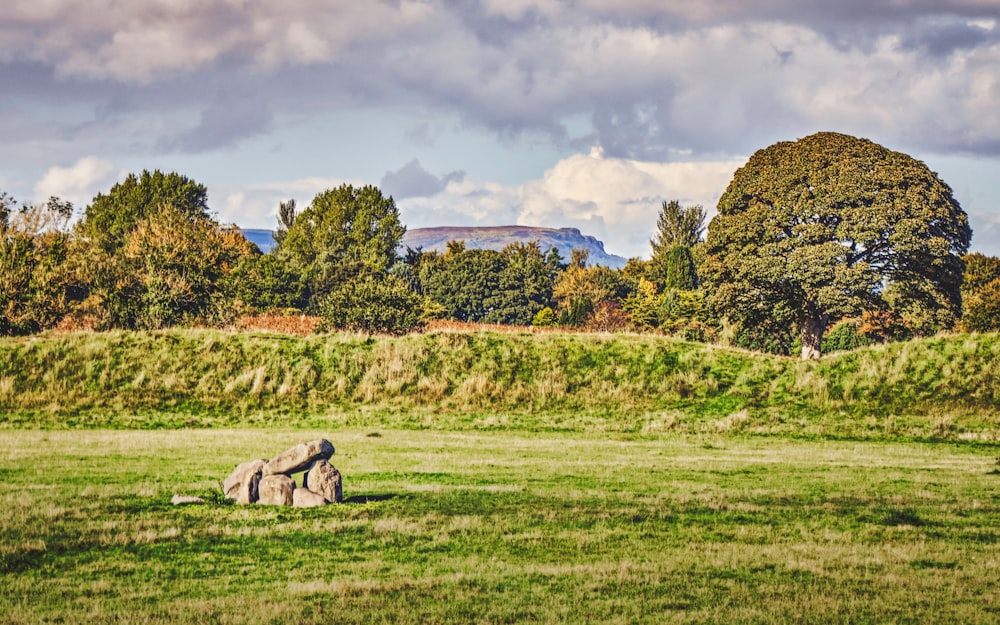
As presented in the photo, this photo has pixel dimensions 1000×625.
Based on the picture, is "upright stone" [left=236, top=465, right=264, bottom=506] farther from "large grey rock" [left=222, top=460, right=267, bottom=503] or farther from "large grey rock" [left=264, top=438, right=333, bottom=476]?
"large grey rock" [left=264, top=438, right=333, bottom=476]

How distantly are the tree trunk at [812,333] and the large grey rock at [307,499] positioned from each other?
168ft

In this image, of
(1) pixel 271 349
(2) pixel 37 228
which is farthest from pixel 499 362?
(2) pixel 37 228

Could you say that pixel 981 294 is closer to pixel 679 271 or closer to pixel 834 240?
pixel 679 271

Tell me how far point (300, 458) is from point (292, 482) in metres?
0.53

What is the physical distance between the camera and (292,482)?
1952cm

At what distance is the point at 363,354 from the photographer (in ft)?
155

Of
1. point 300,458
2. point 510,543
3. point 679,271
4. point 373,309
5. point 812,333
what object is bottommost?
point 510,543

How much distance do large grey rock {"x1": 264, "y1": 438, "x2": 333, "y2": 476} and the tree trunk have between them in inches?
2003

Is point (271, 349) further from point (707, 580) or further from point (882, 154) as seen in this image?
point (882, 154)

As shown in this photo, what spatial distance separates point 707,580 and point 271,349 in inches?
1439

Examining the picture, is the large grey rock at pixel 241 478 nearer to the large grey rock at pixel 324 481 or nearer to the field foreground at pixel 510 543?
the field foreground at pixel 510 543

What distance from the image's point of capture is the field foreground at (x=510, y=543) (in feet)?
40.7

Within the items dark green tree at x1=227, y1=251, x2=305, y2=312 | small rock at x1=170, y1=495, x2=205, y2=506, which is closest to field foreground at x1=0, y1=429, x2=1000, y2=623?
small rock at x1=170, y1=495, x2=205, y2=506

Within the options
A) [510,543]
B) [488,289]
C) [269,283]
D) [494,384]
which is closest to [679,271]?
[488,289]
